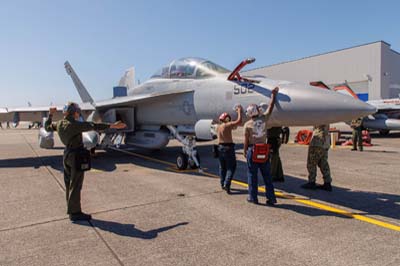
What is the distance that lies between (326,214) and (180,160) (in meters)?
4.47

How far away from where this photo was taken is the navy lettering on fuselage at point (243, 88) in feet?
19.3

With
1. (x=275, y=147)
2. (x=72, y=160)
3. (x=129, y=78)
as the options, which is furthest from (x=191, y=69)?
(x=129, y=78)

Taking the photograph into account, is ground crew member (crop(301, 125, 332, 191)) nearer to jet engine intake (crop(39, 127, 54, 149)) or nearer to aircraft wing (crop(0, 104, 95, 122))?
aircraft wing (crop(0, 104, 95, 122))

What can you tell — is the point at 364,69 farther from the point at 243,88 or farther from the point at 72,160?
the point at 72,160

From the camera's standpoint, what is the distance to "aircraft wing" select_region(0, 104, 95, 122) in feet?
35.1

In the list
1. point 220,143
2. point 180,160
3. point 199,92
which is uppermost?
point 199,92

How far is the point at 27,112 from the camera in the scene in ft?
36.0

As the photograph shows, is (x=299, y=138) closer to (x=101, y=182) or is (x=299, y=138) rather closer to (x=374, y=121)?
(x=374, y=121)

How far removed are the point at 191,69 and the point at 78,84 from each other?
10925 mm

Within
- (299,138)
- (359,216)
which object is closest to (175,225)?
(359,216)

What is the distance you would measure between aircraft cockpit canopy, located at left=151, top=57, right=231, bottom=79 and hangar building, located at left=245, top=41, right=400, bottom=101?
28008mm

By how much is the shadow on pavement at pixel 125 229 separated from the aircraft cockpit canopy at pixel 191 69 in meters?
4.06

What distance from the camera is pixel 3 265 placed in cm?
313

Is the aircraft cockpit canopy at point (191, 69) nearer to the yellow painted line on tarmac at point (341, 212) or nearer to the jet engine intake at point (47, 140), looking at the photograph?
the yellow painted line on tarmac at point (341, 212)
